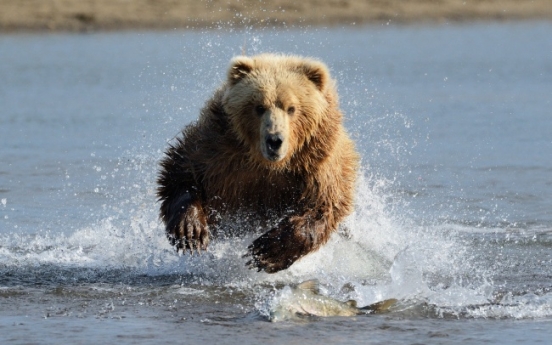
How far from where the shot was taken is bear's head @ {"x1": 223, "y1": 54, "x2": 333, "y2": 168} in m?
6.73

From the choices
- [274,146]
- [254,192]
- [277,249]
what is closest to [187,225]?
[254,192]

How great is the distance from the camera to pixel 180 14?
86.6 ft

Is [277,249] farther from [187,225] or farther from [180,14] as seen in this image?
[180,14]

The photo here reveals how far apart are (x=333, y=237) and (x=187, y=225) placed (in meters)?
1.40

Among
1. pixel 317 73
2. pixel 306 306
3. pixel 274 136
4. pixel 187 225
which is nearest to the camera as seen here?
pixel 306 306

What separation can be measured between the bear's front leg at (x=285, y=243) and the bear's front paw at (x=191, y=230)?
13.1 inches

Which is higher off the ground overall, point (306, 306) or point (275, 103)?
point (275, 103)

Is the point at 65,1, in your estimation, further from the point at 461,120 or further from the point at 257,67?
the point at 257,67

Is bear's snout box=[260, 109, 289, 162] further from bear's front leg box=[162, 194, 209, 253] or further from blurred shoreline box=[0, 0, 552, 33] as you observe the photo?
blurred shoreline box=[0, 0, 552, 33]

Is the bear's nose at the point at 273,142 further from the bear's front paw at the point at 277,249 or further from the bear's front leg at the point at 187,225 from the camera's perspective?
the bear's front leg at the point at 187,225

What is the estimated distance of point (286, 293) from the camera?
250 inches

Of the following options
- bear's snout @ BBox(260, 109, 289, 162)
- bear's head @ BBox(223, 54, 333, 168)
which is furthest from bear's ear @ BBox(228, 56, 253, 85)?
→ bear's snout @ BBox(260, 109, 289, 162)

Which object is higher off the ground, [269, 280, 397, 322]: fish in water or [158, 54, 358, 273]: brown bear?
[158, 54, 358, 273]: brown bear

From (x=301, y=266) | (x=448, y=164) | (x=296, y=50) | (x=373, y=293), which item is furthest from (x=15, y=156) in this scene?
(x=296, y=50)
